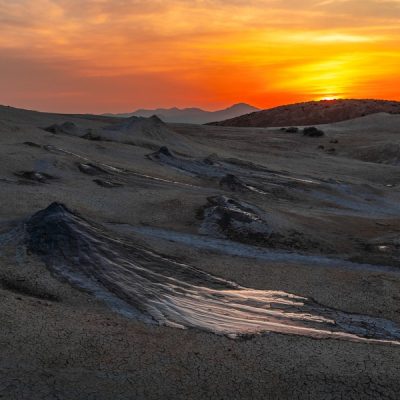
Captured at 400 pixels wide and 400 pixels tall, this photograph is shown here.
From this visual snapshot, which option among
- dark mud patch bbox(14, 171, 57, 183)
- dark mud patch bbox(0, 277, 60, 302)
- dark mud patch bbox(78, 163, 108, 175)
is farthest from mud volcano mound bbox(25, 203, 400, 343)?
dark mud patch bbox(78, 163, 108, 175)

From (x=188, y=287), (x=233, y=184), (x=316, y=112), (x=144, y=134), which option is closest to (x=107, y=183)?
(x=233, y=184)

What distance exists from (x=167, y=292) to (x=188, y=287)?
713 millimetres

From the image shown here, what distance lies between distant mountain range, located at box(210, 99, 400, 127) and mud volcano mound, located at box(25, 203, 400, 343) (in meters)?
87.0

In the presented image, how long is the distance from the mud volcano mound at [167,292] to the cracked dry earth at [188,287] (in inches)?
1.9

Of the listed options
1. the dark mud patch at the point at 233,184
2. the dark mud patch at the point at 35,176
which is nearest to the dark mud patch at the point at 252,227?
the dark mud patch at the point at 233,184

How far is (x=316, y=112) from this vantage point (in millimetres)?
102188

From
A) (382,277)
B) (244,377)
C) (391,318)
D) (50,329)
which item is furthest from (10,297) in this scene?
(382,277)

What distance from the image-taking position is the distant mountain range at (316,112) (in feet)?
323

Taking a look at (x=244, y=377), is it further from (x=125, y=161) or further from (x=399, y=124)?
(x=399, y=124)

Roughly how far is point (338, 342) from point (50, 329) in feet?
15.6

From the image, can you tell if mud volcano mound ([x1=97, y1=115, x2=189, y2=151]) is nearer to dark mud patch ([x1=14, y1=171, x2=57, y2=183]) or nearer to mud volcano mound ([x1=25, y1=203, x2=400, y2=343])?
dark mud patch ([x1=14, y1=171, x2=57, y2=183])

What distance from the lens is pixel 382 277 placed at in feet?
44.1

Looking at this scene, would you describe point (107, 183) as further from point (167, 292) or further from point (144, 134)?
point (144, 134)

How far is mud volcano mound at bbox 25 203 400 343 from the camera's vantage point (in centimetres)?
945
